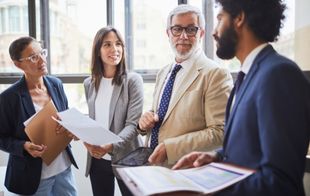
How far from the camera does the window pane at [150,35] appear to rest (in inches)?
114

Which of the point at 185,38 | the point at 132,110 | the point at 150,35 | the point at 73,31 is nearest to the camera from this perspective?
the point at 185,38

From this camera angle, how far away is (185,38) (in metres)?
1.55

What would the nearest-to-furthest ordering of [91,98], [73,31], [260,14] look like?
[260,14]
[91,98]
[73,31]

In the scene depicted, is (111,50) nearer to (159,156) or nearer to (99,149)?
(99,149)

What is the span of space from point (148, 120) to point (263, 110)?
0.81 m

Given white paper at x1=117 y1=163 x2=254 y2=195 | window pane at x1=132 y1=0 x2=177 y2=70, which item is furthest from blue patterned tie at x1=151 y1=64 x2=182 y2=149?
window pane at x1=132 y1=0 x2=177 y2=70

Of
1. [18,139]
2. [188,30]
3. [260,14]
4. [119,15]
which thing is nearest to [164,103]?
[188,30]

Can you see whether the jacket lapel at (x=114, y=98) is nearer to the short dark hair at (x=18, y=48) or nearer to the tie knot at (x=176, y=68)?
the tie knot at (x=176, y=68)

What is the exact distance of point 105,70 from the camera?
81.2 inches

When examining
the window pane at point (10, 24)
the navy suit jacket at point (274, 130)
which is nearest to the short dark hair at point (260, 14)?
the navy suit jacket at point (274, 130)

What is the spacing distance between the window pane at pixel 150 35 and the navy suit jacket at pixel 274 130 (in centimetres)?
209

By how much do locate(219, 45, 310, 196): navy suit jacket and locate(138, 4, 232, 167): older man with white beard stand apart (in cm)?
49

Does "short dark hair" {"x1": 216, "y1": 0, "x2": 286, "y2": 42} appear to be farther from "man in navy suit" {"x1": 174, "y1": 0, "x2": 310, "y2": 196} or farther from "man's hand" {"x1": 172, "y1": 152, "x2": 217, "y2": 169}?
"man's hand" {"x1": 172, "y1": 152, "x2": 217, "y2": 169}

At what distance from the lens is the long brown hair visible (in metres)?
1.98
